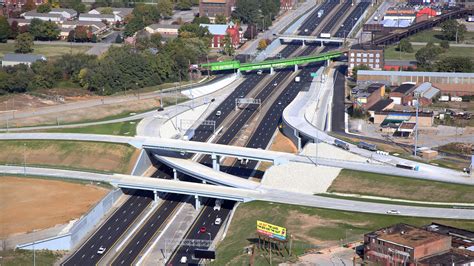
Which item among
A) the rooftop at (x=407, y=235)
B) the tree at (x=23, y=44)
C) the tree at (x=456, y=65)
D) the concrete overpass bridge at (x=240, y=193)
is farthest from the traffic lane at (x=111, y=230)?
the tree at (x=23, y=44)

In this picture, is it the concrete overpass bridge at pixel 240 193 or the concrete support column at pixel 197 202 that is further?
the concrete support column at pixel 197 202

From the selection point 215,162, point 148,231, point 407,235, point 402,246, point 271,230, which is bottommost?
point 148,231

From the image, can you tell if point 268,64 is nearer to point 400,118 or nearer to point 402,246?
point 400,118

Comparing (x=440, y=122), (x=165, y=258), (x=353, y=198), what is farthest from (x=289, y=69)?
(x=165, y=258)

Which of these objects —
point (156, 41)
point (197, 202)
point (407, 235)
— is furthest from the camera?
point (156, 41)

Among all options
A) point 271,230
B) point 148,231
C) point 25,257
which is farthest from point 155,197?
point 271,230

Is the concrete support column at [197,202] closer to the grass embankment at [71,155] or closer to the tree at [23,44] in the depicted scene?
the grass embankment at [71,155]

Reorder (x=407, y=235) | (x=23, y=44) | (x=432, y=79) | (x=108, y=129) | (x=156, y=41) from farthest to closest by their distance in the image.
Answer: (x=156, y=41), (x=23, y=44), (x=432, y=79), (x=108, y=129), (x=407, y=235)

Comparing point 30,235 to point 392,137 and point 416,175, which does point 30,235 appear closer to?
point 416,175
